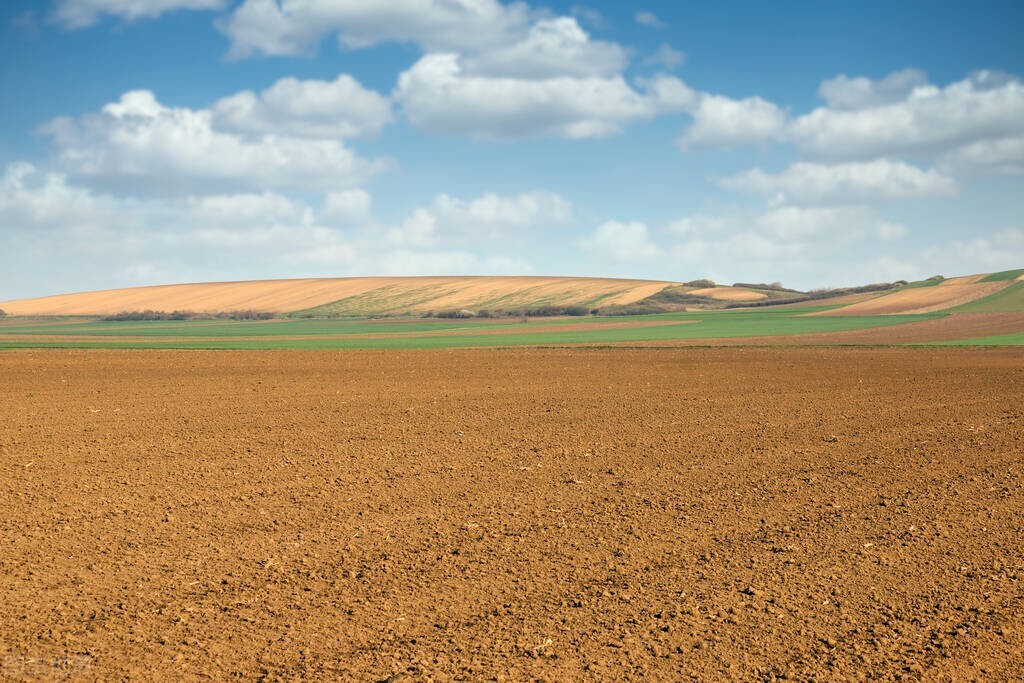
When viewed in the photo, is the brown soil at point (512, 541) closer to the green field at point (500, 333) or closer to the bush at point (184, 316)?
the green field at point (500, 333)

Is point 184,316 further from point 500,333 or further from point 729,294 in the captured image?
point 729,294

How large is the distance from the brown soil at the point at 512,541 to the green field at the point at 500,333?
28932 mm

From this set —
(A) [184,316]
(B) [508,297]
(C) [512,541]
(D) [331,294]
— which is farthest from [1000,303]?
(A) [184,316]

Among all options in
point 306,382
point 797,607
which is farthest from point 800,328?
point 797,607

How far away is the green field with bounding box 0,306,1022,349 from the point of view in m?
48.5

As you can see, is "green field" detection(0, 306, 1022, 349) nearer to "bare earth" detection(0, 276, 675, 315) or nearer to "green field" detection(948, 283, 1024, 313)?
"green field" detection(948, 283, 1024, 313)

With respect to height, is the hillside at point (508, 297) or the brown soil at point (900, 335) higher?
the hillside at point (508, 297)

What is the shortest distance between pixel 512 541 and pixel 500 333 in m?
50.7

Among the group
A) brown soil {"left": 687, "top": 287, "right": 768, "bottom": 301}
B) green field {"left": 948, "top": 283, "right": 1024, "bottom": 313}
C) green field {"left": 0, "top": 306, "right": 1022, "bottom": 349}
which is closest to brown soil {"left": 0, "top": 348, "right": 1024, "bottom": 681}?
green field {"left": 0, "top": 306, "right": 1022, "bottom": 349}

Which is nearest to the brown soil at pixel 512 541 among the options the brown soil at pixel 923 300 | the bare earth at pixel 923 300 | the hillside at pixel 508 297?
the brown soil at pixel 923 300

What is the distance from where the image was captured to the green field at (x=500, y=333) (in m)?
48.5

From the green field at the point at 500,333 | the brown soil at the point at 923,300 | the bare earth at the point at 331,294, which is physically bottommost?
the green field at the point at 500,333

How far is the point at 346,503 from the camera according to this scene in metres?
11.3

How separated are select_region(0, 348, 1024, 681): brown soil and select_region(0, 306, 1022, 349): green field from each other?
2893 centimetres
